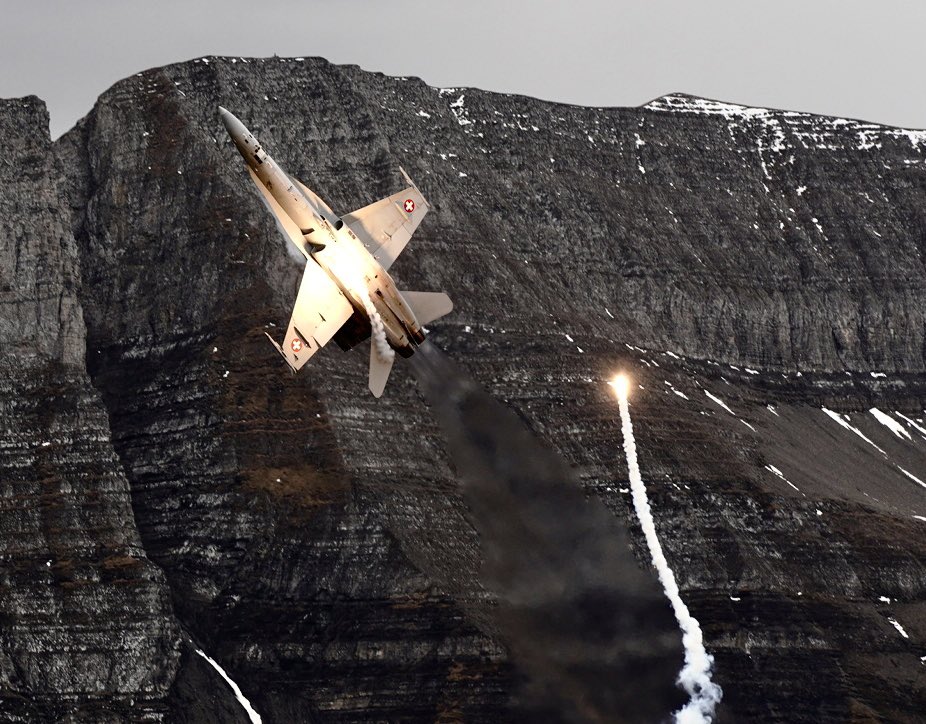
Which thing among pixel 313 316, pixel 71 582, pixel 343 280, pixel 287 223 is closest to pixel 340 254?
pixel 343 280

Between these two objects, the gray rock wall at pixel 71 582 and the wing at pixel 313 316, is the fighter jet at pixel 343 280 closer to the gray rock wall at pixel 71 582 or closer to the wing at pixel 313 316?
the wing at pixel 313 316

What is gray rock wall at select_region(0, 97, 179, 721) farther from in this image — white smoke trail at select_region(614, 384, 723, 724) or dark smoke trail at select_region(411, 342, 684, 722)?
white smoke trail at select_region(614, 384, 723, 724)

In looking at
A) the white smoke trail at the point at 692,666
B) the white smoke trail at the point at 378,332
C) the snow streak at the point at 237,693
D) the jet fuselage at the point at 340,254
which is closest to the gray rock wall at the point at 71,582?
the snow streak at the point at 237,693

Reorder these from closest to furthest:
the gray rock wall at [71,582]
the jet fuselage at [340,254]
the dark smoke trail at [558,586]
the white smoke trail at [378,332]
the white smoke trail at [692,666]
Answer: the jet fuselage at [340,254]
the white smoke trail at [378,332]
the white smoke trail at [692,666]
the dark smoke trail at [558,586]
the gray rock wall at [71,582]

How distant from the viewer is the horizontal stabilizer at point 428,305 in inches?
5551

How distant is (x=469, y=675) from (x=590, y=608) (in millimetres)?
9349

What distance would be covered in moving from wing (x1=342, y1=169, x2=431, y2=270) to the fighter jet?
5cm

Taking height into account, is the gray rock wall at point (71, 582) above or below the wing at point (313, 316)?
above

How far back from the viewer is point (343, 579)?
193 metres

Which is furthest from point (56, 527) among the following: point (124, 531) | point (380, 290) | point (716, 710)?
point (380, 290)

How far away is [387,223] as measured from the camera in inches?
5689

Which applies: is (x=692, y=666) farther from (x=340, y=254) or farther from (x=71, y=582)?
(x=340, y=254)

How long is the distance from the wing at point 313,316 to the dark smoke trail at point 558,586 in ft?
141

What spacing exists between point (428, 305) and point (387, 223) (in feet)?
19.0
